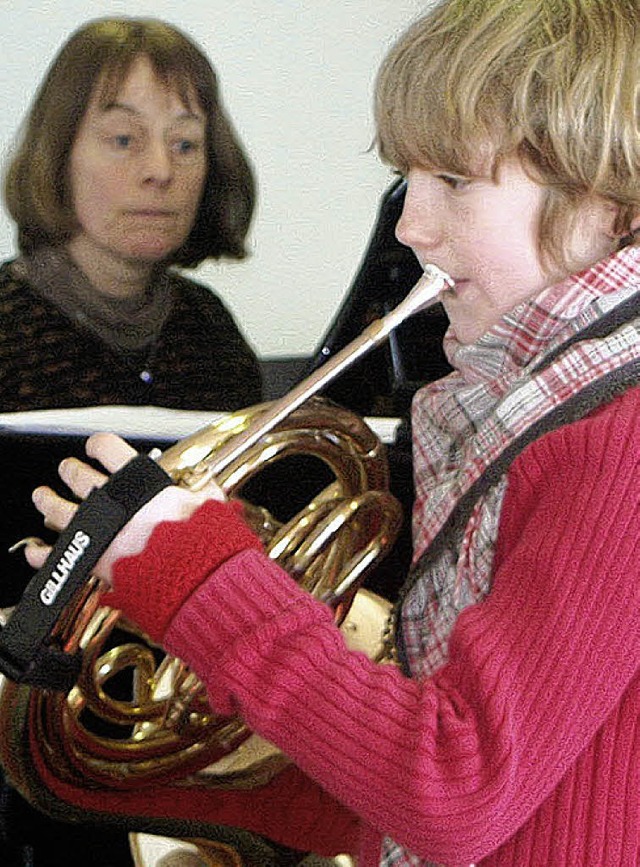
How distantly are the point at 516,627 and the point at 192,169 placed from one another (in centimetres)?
68

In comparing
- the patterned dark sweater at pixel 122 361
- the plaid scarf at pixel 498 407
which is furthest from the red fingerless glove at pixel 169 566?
the patterned dark sweater at pixel 122 361

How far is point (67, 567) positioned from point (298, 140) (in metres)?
0.67

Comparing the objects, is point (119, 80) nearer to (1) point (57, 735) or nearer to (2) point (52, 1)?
(2) point (52, 1)

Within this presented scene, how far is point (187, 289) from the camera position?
44.8 inches

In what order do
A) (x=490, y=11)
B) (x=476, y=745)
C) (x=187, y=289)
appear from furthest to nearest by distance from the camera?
(x=187, y=289)
(x=490, y=11)
(x=476, y=745)

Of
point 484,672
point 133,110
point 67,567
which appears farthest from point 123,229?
point 484,672

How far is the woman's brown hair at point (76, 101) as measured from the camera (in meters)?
1.04

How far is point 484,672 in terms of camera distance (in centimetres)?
57

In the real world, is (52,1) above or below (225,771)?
above

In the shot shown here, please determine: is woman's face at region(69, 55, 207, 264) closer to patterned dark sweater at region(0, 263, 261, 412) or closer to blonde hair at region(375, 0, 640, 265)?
patterned dark sweater at region(0, 263, 261, 412)

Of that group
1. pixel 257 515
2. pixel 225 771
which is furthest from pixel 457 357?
pixel 225 771

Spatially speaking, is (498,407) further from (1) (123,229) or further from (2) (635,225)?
(1) (123,229)

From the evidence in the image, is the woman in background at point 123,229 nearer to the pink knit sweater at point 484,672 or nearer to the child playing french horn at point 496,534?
the child playing french horn at point 496,534

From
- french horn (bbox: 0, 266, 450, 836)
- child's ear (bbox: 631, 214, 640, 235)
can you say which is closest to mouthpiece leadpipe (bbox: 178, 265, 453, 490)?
french horn (bbox: 0, 266, 450, 836)
